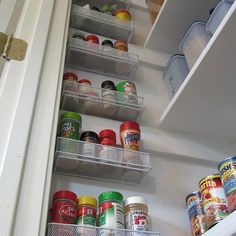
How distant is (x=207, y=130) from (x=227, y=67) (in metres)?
0.26

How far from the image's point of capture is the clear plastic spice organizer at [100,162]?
88 centimetres

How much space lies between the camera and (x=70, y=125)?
0.94 m

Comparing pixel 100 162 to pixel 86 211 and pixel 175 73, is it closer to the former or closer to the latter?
pixel 86 211

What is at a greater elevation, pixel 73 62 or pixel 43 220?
pixel 73 62

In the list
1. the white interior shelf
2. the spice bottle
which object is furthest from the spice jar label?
the white interior shelf

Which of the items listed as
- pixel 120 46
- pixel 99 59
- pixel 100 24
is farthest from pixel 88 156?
pixel 100 24

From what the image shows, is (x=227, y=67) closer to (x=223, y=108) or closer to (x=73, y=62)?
(x=223, y=108)

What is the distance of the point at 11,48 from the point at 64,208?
0.38 metres

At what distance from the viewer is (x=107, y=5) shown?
163cm

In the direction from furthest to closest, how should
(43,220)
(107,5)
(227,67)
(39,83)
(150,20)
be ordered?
(150,20), (107,5), (227,67), (39,83), (43,220)

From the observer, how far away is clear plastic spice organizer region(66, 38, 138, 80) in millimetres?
1249

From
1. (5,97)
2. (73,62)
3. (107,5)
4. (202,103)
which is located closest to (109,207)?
(5,97)

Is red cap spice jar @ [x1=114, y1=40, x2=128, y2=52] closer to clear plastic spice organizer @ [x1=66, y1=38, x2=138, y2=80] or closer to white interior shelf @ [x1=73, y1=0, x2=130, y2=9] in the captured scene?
clear plastic spice organizer @ [x1=66, y1=38, x2=138, y2=80]

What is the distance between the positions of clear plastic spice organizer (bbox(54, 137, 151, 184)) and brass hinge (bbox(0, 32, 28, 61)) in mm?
239
